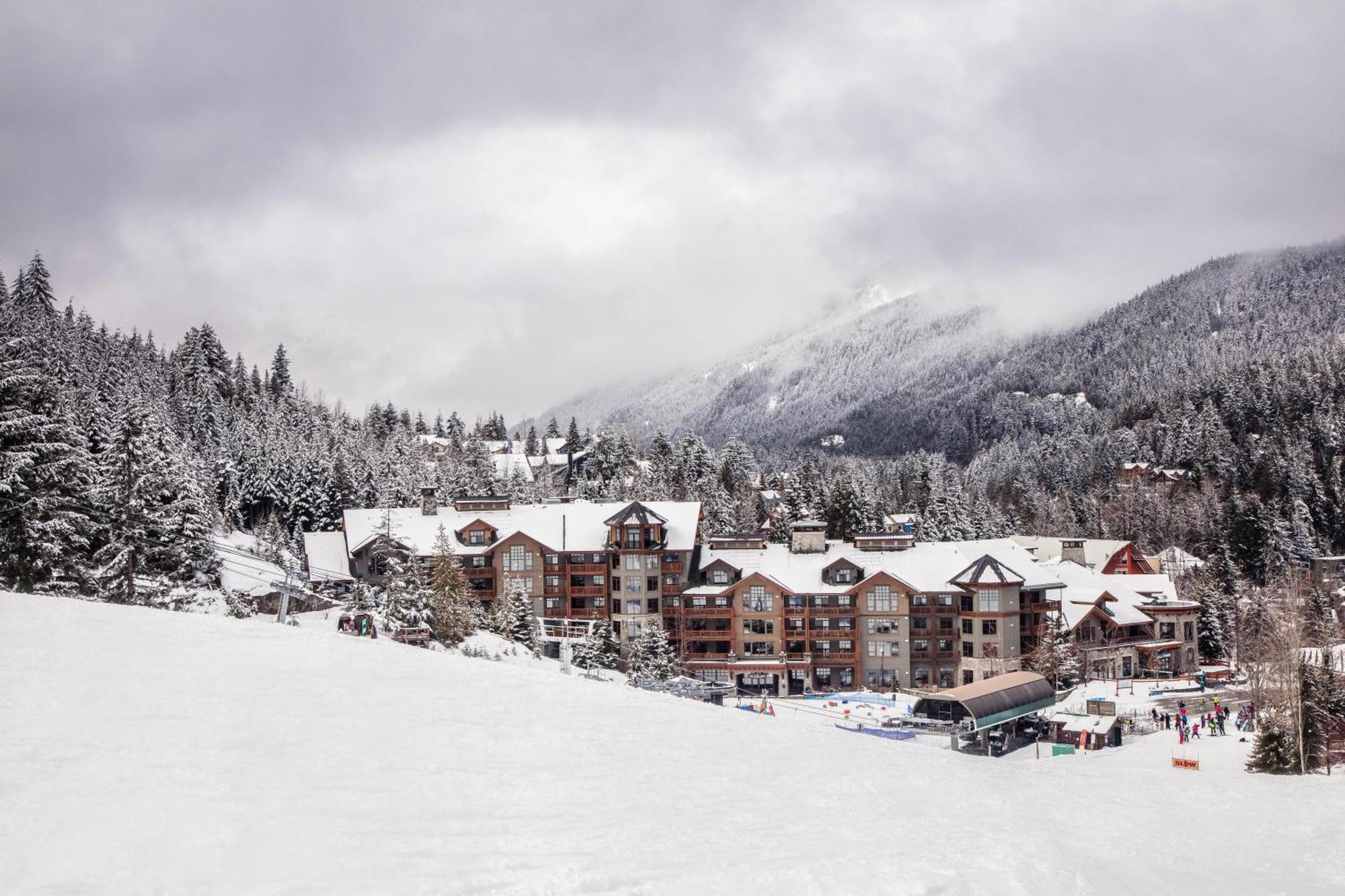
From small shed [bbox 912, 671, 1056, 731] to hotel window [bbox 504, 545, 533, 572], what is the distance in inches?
1352

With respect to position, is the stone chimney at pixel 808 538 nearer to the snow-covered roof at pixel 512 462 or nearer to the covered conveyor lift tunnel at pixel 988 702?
the covered conveyor lift tunnel at pixel 988 702

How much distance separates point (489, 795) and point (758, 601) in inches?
2131

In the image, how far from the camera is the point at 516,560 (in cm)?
6950

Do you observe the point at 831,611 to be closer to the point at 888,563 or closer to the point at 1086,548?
the point at 888,563

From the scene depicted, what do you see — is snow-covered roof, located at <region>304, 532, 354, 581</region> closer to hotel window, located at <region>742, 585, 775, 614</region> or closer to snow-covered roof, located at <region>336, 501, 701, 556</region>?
snow-covered roof, located at <region>336, 501, 701, 556</region>

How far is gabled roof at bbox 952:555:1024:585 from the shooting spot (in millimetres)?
62719

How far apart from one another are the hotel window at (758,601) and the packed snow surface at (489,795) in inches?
1717

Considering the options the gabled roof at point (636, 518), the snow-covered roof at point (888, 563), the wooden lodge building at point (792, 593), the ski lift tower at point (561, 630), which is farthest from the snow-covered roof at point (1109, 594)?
the ski lift tower at point (561, 630)

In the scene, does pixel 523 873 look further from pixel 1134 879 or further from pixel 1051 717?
pixel 1051 717

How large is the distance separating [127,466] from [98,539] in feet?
13.2

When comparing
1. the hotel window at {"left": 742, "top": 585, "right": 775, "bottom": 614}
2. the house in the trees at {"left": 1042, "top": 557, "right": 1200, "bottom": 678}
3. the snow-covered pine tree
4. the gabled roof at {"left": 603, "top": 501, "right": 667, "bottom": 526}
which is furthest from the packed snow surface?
the house in the trees at {"left": 1042, "top": 557, "right": 1200, "bottom": 678}

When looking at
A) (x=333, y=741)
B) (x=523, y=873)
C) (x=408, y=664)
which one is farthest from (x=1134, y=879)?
(x=408, y=664)

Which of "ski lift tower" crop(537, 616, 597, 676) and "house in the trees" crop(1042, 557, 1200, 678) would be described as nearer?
"ski lift tower" crop(537, 616, 597, 676)

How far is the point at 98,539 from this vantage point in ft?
136
